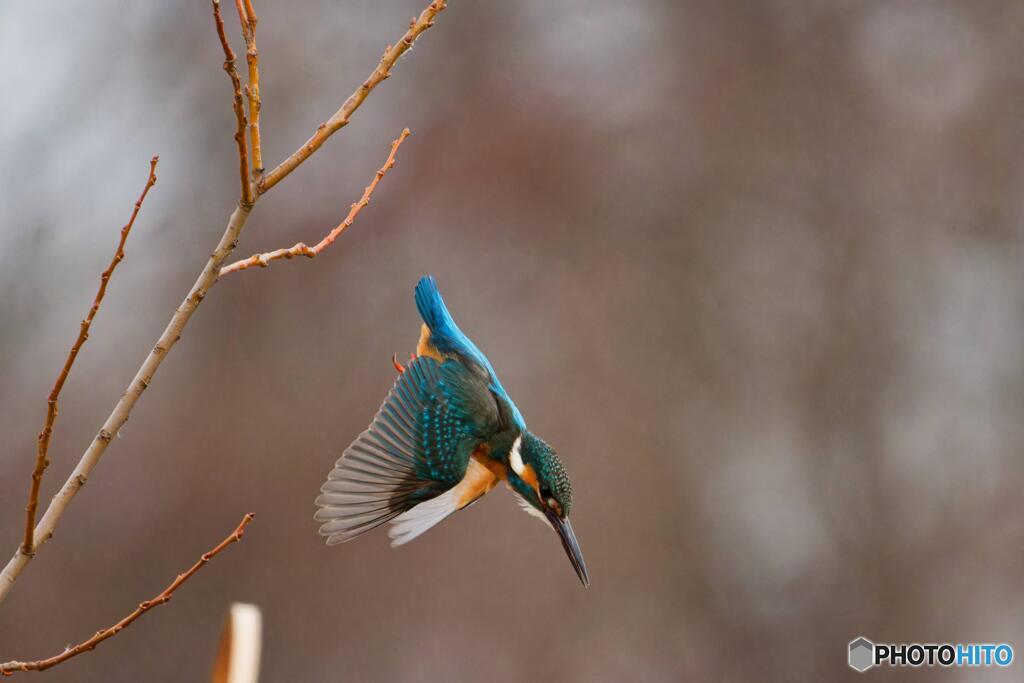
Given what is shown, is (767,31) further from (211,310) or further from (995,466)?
(211,310)

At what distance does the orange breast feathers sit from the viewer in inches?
42.6

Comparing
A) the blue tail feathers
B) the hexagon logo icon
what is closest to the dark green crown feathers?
the blue tail feathers

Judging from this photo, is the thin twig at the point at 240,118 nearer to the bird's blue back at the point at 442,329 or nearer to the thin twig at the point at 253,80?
the thin twig at the point at 253,80

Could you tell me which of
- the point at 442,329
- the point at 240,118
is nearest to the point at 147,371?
the point at 240,118

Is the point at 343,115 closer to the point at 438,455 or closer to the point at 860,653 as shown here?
the point at 438,455

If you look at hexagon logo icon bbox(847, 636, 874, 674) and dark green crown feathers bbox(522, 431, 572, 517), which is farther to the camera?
hexagon logo icon bbox(847, 636, 874, 674)

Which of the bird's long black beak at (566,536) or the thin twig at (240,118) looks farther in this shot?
the bird's long black beak at (566,536)

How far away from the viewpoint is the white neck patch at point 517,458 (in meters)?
1.07

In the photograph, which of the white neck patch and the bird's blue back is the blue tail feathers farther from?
the white neck patch

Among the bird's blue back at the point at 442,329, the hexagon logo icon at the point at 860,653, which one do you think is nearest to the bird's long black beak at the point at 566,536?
the bird's blue back at the point at 442,329

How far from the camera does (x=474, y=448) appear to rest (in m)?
1.04

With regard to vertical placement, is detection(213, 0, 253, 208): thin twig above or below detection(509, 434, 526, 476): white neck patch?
above

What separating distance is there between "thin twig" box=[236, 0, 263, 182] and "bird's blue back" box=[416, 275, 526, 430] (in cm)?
21

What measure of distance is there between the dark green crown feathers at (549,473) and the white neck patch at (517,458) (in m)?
0.01
